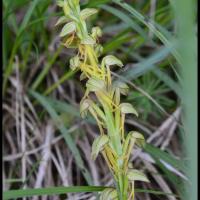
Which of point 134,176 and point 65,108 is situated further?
point 65,108

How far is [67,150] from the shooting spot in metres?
1.41

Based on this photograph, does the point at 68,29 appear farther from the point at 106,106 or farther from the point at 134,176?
the point at 134,176

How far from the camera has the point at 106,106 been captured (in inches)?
30.2

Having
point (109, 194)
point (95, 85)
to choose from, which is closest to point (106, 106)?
point (95, 85)

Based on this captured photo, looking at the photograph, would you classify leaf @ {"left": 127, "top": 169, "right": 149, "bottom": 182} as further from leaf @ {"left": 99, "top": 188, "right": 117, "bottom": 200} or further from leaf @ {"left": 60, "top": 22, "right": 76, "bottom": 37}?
leaf @ {"left": 60, "top": 22, "right": 76, "bottom": 37}

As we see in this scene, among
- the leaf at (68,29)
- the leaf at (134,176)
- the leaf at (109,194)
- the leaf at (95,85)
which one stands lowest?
the leaf at (109,194)

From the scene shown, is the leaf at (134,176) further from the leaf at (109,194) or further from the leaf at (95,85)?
the leaf at (95,85)

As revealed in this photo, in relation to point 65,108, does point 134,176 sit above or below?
below

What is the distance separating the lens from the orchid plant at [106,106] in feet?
2.49

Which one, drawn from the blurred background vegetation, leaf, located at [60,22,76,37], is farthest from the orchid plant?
the blurred background vegetation

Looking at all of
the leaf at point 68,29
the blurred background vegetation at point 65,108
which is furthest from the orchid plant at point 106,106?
the blurred background vegetation at point 65,108

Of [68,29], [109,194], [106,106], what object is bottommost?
[109,194]

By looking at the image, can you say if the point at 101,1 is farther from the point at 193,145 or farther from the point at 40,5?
the point at 193,145

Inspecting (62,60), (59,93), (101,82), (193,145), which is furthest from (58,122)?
(193,145)
